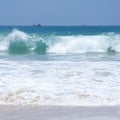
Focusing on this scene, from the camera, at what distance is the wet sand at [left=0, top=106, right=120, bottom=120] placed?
17.3ft

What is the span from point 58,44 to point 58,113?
16523 mm

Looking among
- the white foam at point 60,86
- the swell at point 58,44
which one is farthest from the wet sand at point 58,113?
the swell at point 58,44

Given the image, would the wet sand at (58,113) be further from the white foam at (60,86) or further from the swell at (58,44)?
the swell at (58,44)

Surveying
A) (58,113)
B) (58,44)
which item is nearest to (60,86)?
(58,113)

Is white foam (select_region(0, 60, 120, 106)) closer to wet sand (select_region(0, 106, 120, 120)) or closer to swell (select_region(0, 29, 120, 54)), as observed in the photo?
wet sand (select_region(0, 106, 120, 120))

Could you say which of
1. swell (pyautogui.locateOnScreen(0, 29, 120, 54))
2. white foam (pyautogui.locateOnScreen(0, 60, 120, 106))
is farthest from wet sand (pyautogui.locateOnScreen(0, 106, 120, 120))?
swell (pyautogui.locateOnScreen(0, 29, 120, 54))

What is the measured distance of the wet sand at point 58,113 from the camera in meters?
5.26

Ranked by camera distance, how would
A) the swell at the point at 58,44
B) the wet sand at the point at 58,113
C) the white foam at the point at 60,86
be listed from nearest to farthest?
1. the wet sand at the point at 58,113
2. the white foam at the point at 60,86
3. the swell at the point at 58,44

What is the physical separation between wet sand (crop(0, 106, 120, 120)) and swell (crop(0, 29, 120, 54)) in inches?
535

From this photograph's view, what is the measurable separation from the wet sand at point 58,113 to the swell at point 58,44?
44.6 ft

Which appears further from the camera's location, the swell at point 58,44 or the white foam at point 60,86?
the swell at point 58,44

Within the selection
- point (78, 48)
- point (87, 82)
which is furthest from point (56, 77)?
point (78, 48)

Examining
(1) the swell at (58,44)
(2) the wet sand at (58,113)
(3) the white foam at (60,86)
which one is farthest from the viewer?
(1) the swell at (58,44)

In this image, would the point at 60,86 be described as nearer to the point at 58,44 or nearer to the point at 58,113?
the point at 58,113
